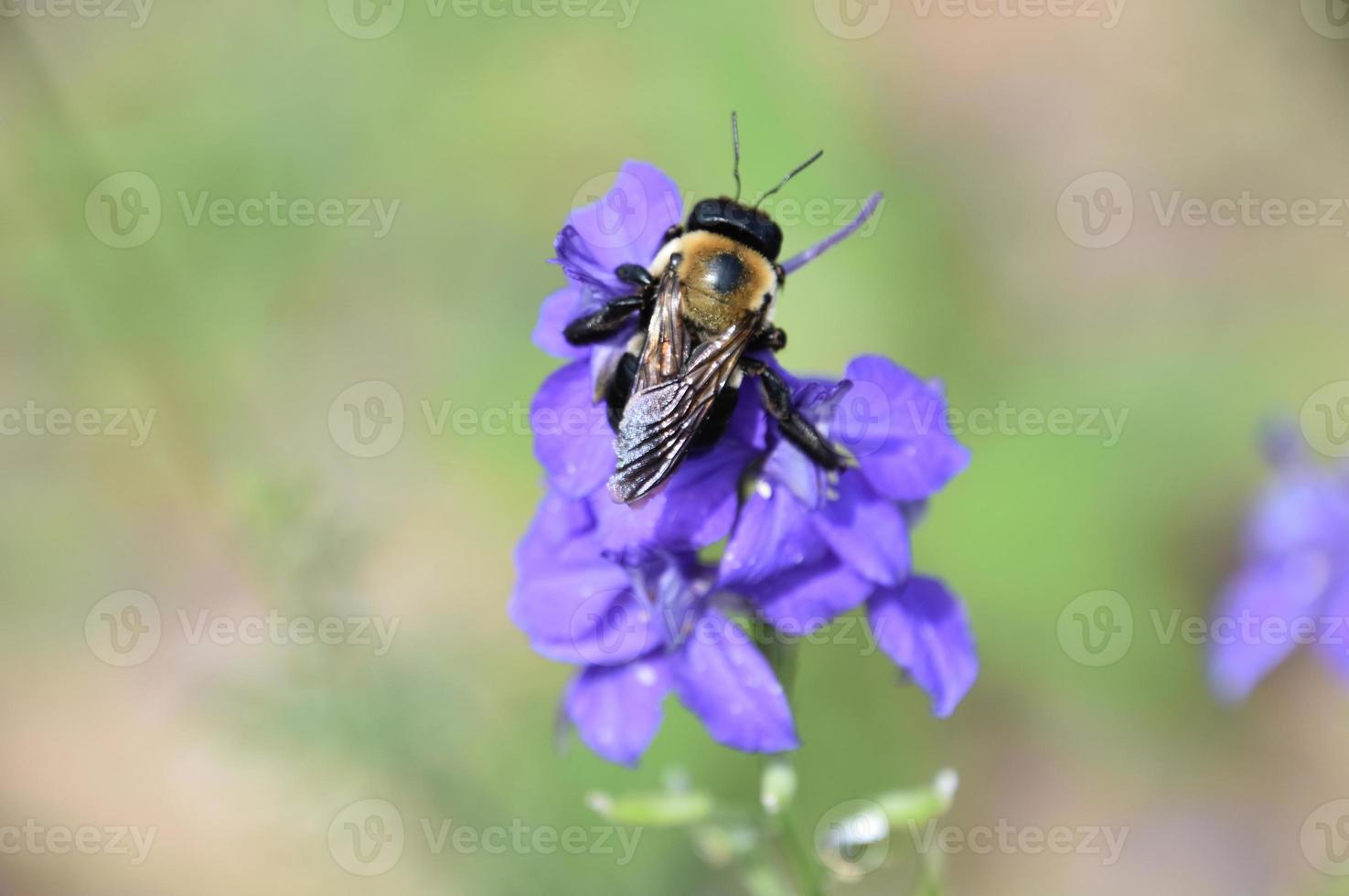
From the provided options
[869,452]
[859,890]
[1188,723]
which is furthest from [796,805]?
[869,452]

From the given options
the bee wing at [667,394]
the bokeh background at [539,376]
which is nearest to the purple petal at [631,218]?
the bee wing at [667,394]

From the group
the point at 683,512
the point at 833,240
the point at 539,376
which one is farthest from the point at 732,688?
the point at 539,376

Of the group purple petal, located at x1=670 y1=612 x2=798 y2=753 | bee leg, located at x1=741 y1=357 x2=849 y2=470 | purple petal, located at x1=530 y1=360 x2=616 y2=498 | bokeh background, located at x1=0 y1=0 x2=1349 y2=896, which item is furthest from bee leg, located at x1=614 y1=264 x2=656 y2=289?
bokeh background, located at x1=0 y1=0 x2=1349 y2=896

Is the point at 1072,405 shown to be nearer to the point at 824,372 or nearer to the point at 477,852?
the point at 824,372

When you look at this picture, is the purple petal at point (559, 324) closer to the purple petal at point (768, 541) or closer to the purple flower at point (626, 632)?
the purple flower at point (626, 632)

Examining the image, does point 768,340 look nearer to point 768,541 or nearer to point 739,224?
point 739,224

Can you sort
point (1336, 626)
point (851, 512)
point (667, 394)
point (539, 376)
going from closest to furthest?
point (667, 394), point (851, 512), point (1336, 626), point (539, 376)
